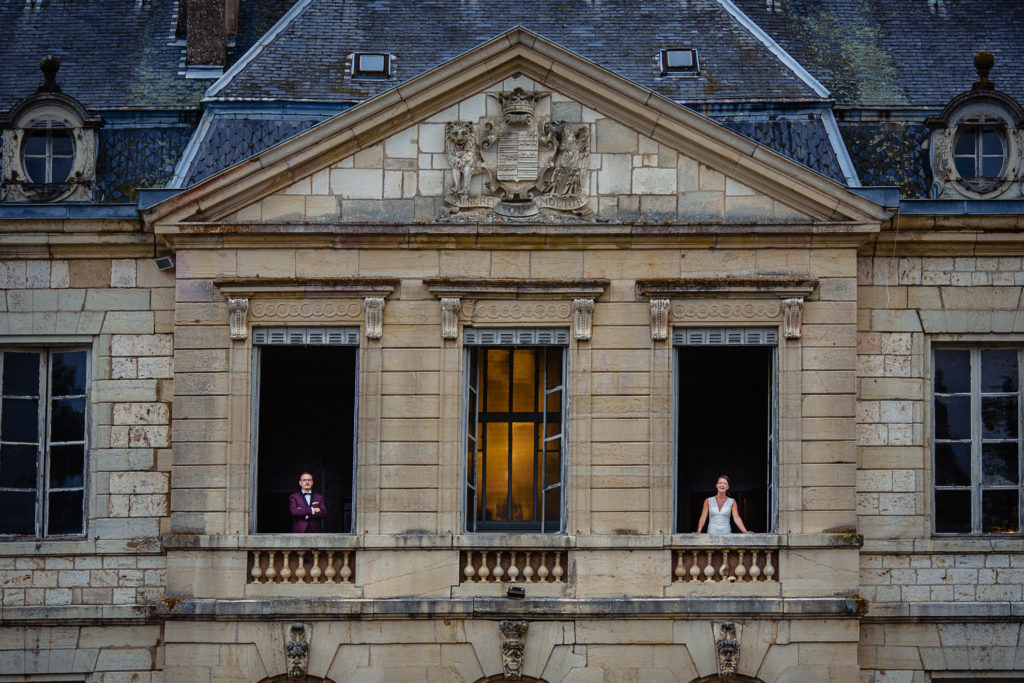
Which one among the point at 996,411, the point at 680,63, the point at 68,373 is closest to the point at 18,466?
the point at 68,373

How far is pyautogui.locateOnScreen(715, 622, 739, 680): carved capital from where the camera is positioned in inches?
789

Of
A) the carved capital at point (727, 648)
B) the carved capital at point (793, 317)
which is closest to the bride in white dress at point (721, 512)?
the carved capital at point (727, 648)

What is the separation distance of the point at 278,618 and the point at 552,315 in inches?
178

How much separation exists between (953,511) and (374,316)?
23.2 feet

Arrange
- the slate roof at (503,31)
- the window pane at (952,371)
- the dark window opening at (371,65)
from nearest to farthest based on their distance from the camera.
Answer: the window pane at (952,371), the slate roof at (503,31), the dark window opening at (371,65)

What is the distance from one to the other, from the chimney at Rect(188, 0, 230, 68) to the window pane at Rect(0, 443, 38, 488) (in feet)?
17.7

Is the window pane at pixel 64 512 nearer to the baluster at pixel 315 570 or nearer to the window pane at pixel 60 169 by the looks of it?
the baluster at pixel 315 570

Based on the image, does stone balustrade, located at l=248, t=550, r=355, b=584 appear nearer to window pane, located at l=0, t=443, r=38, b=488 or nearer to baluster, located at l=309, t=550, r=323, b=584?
baluster, located at l=309, t=550, r=323, b=584

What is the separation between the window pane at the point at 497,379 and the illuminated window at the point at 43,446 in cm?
471

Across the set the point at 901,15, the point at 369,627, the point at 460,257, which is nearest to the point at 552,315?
the point at 460,257

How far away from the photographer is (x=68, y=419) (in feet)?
69.8

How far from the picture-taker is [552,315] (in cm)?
2059

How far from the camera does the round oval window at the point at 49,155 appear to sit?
21.8 meters

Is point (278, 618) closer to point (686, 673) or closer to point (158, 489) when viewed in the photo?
point (158, 489)
